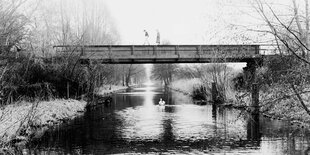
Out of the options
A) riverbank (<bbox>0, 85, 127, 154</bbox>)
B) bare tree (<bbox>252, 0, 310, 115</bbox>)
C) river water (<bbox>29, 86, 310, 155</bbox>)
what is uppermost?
bare tree (<bbox>252, 0, 310, 115</bbox>)

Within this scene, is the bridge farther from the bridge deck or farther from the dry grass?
the dry grass

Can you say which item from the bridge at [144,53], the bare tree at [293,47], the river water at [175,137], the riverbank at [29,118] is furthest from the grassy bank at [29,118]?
the bare tree at [293,47]

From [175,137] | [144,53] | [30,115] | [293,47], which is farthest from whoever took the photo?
[144,53]

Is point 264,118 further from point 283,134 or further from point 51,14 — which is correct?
point 51,14

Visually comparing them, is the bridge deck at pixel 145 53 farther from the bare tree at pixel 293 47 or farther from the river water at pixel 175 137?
the bare tree at pixel 293 47

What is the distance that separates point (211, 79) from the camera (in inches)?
1394

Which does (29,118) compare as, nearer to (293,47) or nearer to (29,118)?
(29,118)

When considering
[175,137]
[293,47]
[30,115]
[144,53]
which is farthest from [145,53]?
[293,47]

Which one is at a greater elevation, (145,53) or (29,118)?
(145,53)

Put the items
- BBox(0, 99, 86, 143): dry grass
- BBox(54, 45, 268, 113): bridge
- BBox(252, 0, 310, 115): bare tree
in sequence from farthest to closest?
BBox(54, 45, 268, 113): bridge < BBox(0, 99, 86, 143): dry grass < BBox(252, 0, 310, 115): bare tree

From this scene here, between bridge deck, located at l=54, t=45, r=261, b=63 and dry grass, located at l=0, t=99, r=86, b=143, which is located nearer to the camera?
dry grass, located at l=0, t=99, r=86, b=143

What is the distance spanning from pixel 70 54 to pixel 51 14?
2025cm

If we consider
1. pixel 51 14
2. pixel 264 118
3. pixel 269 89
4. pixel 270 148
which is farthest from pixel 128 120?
pixel 51 14

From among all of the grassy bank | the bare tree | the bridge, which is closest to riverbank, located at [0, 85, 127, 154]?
the grassy bank
